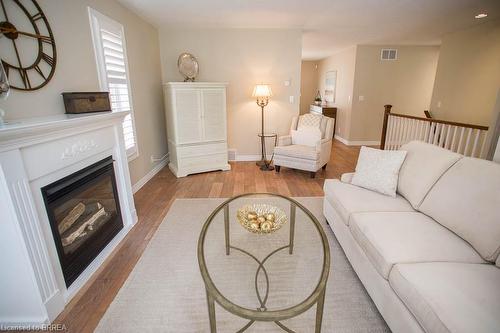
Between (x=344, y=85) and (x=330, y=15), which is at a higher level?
(x=330, y=15)

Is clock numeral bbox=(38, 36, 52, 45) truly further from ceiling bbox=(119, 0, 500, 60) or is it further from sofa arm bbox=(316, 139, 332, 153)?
sofa arm bbox=(316, 139, 332, 153)

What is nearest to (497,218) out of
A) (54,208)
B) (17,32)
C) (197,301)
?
(197,301)

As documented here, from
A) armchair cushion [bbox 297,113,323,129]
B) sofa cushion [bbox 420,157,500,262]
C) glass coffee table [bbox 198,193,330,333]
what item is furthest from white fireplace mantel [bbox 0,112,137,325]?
armchair cushion [bbox 297,113,323,129]

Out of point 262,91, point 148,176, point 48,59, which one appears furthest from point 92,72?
point 262,91

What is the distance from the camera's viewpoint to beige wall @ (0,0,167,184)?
187 centimetres

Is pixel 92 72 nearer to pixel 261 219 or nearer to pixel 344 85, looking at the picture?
pixel 261 219

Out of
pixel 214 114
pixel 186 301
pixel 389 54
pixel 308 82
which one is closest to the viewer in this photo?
pixel 186 301

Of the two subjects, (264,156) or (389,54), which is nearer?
(264,156)

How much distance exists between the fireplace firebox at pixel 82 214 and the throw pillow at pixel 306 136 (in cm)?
294

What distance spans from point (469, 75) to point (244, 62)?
3837 millimetres

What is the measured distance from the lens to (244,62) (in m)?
4.38

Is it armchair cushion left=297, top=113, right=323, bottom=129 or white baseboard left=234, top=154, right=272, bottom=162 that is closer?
armchair cushion left=297, top=113, right=323, bottom=129

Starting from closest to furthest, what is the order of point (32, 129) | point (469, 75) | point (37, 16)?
point (32, 129) < point (37, 16) < point (469, 75)

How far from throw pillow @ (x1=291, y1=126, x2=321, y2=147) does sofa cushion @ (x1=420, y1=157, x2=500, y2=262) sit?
2317mm
